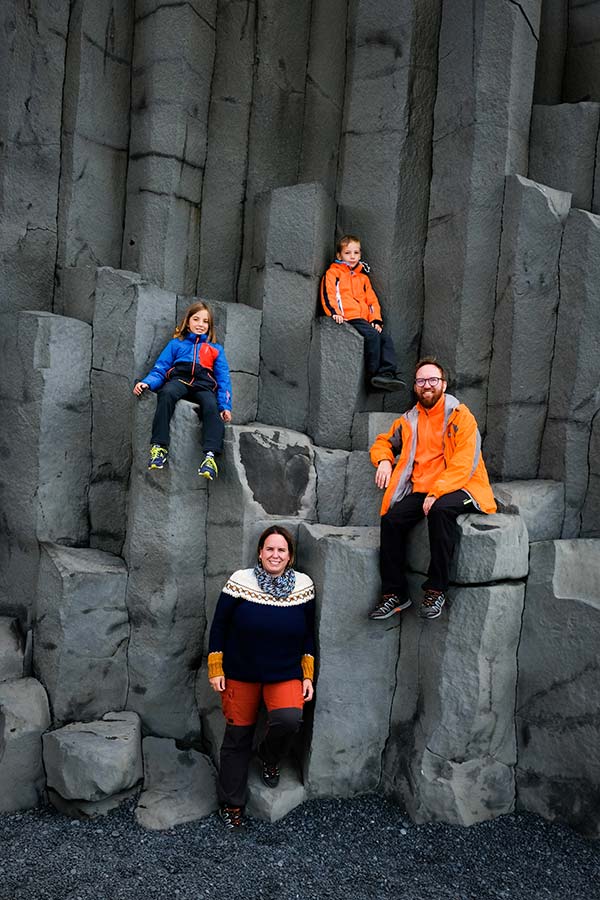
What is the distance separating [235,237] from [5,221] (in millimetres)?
1882

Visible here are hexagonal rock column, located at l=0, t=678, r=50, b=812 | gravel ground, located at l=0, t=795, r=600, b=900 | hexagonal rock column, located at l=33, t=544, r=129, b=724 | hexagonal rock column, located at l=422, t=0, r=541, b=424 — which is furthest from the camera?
hexagonal rock column, located at l=422, t=0, r=541, b=424

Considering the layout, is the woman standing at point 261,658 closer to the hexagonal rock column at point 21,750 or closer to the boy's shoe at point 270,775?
the boy's shoe at point 270,775

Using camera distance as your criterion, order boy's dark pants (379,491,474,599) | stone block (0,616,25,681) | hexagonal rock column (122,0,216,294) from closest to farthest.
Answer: boy's dark pants (379,491,474,599), stone block (0,616,25,681), hexagonal rock column (122,0,216,294)

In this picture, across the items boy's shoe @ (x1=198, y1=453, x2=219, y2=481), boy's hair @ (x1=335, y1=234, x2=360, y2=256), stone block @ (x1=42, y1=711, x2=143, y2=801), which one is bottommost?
stone block @ (x1=42, y1=711, x2=143, y2=801)

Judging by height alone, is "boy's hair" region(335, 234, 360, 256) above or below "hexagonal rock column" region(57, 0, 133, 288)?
below

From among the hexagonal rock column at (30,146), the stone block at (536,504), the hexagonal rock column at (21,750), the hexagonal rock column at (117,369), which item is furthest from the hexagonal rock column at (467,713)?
the hexagonal rock column at (30,146)

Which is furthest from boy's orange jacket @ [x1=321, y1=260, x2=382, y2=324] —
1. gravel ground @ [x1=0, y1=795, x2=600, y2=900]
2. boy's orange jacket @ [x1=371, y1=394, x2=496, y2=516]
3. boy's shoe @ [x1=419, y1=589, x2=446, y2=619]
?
gravel ground @ [x1=0, y1=795, x2=600, y2=900]

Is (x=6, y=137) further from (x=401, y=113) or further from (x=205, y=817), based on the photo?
(x=205, y=817)

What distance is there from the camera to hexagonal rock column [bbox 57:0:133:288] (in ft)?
20.1

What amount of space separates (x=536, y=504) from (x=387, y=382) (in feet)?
4.56

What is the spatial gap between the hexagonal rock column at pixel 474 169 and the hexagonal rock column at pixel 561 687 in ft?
4.99

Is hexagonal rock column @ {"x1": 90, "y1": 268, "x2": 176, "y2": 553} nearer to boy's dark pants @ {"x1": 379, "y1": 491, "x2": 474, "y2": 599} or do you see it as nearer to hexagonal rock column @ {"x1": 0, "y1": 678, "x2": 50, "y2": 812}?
hexagonal rock column @ {"x1": 0, "y1": 678, "x2": 50, "y2": 812}

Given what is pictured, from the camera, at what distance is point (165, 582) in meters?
4.99

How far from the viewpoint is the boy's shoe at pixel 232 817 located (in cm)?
434
